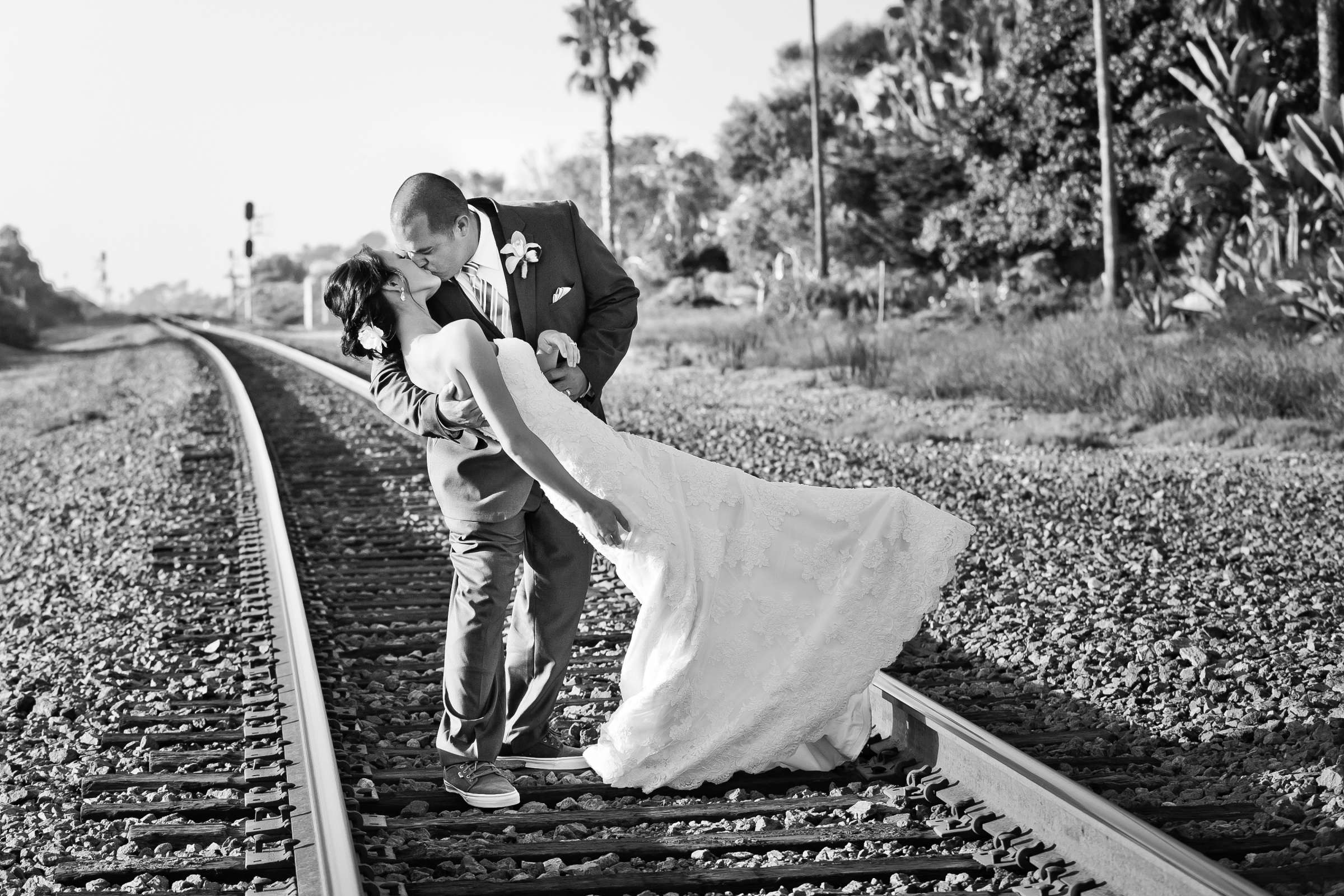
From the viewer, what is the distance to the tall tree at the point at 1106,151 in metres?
21.3

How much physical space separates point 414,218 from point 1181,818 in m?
2.45

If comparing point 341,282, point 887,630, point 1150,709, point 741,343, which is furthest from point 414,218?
point 741,343

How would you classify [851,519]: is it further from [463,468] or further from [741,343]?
[741,343]

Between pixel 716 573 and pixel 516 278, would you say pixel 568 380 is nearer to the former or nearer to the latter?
pixel 516 278

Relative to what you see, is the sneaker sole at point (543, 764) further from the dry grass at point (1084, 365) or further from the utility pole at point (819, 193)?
the utility pole at point (819, 193)

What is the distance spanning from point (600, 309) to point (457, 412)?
659 mm

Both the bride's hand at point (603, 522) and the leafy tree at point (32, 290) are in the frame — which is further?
the leafy tree at point (32, 290)

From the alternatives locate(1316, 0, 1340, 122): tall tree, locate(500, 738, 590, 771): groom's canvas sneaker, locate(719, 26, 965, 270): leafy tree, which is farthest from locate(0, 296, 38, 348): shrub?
locate(500, 738, 590, 771): groom's canvas sneaker

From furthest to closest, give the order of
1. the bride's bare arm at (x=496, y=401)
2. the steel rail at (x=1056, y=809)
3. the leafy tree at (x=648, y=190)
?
the leafy tree at (x=648, y=190), the bride's bare arm at (x=496, y=401), the steel rail at (x=1056, y=809)

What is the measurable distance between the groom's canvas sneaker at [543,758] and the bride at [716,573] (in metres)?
0.15

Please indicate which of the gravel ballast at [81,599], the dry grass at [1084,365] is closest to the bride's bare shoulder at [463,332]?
the gravel ballast at [81,599]

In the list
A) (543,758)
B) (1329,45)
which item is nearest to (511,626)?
(543,758)

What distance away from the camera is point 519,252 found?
3.74 metres

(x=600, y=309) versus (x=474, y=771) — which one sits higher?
(x=600, y=309)
